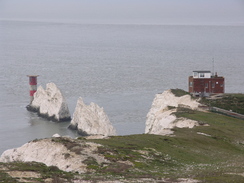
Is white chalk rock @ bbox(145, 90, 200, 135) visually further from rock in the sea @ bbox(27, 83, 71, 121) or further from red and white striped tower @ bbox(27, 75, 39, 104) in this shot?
red and white striped tower @ bbox(27, 75, 39, 104)

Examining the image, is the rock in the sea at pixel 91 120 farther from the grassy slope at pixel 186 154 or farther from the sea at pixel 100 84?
the grassy slope at pixel 186 154

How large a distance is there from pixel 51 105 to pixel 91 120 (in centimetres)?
1487

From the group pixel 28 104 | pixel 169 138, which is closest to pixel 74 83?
pixel 28 104

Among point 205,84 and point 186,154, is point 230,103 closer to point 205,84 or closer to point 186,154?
point 205,84

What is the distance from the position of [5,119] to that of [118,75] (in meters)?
54.6

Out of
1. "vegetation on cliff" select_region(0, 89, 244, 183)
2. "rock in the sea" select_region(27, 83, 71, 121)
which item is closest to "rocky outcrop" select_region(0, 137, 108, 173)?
"vegetation on cliff" select_region(0, 89, 244, 183)

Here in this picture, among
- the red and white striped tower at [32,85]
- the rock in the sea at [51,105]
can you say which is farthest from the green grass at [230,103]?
the red and white striped tower at [32,85]

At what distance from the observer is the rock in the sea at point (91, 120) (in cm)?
A: 8625

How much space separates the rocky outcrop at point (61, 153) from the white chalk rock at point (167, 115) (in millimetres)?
14890

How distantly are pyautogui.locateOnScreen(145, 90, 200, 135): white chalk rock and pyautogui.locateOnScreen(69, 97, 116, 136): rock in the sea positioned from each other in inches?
309

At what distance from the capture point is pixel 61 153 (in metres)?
38.6

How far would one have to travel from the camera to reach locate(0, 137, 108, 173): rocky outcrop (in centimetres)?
3681

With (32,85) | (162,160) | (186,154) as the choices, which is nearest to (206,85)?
(32,85)

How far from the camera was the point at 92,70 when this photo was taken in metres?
164
